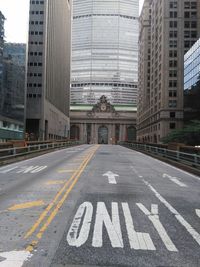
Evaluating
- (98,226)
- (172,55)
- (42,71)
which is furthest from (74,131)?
(98,226)

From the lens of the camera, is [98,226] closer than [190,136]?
Yes

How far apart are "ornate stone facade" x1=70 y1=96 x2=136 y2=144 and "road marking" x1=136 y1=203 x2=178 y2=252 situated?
172m

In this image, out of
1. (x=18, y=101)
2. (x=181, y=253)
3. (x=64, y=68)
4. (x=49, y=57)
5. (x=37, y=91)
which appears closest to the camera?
(x=181, y=253)

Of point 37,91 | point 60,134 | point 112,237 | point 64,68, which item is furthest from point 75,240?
point 64,68

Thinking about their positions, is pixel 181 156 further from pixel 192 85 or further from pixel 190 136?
pixel 192 85

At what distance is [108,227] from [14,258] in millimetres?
2441

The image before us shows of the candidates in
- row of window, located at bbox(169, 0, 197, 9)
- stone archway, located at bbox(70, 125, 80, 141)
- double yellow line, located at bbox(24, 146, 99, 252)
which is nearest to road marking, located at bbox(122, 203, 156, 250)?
double yellow line, located at bbox(24, 146, 99, 252)

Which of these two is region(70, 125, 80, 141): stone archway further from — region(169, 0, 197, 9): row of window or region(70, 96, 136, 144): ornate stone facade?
region(169, 0, 197, 9): row of window

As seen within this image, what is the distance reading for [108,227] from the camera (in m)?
7.70

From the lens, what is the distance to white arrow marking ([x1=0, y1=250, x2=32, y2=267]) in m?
5.51

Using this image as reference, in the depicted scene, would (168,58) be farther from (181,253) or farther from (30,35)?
(181,253)

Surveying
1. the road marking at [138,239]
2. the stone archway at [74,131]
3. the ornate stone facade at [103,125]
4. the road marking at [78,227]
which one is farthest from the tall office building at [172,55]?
the road marking at [138,239]

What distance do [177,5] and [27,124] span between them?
185 feet

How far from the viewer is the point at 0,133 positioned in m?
76.7
